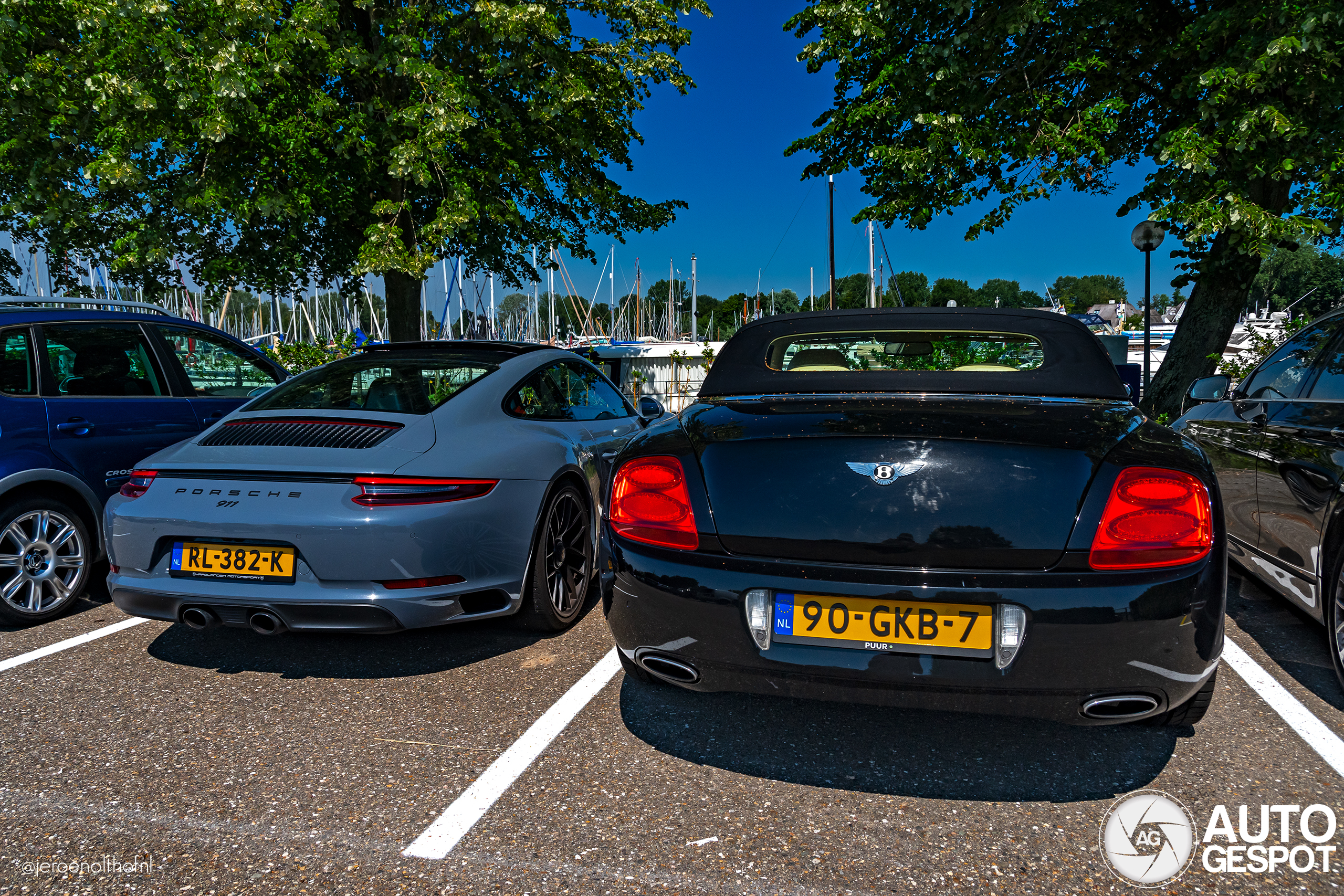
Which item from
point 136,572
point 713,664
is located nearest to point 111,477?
point 136,572

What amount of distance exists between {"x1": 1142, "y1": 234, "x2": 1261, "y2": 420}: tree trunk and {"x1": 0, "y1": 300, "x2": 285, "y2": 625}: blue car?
37.7 feet

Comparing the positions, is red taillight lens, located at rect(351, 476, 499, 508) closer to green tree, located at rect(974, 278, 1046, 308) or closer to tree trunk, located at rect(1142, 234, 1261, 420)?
tree trunk, located at rect(1142, 234, 1261, 420)

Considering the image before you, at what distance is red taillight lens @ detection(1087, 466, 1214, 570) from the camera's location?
7.24 feet

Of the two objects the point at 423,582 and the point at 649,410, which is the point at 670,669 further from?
the point at 649,410

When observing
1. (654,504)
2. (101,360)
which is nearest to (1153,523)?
(654,504)

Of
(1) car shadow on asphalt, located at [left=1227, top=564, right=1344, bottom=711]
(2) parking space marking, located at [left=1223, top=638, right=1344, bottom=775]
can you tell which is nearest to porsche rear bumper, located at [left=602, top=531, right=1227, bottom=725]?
(2) parking space marking, located at [left=1223, top=638, right=1344, bottom=775]

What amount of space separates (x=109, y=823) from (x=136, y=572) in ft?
3.99

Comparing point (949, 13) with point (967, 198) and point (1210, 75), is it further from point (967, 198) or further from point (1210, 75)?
point (1210, 75)

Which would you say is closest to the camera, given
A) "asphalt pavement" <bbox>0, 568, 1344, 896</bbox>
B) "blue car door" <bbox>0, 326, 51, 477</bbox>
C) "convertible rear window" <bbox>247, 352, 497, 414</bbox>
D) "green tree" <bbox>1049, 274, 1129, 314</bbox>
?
"asphalt pavement" <bbox>0, 568, 1344, 896</bbox>

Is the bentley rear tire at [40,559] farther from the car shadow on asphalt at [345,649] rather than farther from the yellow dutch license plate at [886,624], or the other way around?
the yellow dutch license plate at [886,624]

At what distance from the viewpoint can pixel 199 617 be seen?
3.16 m

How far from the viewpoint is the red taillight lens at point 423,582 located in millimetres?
3121

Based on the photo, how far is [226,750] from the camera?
2764 mm

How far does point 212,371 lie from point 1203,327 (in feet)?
40.2
